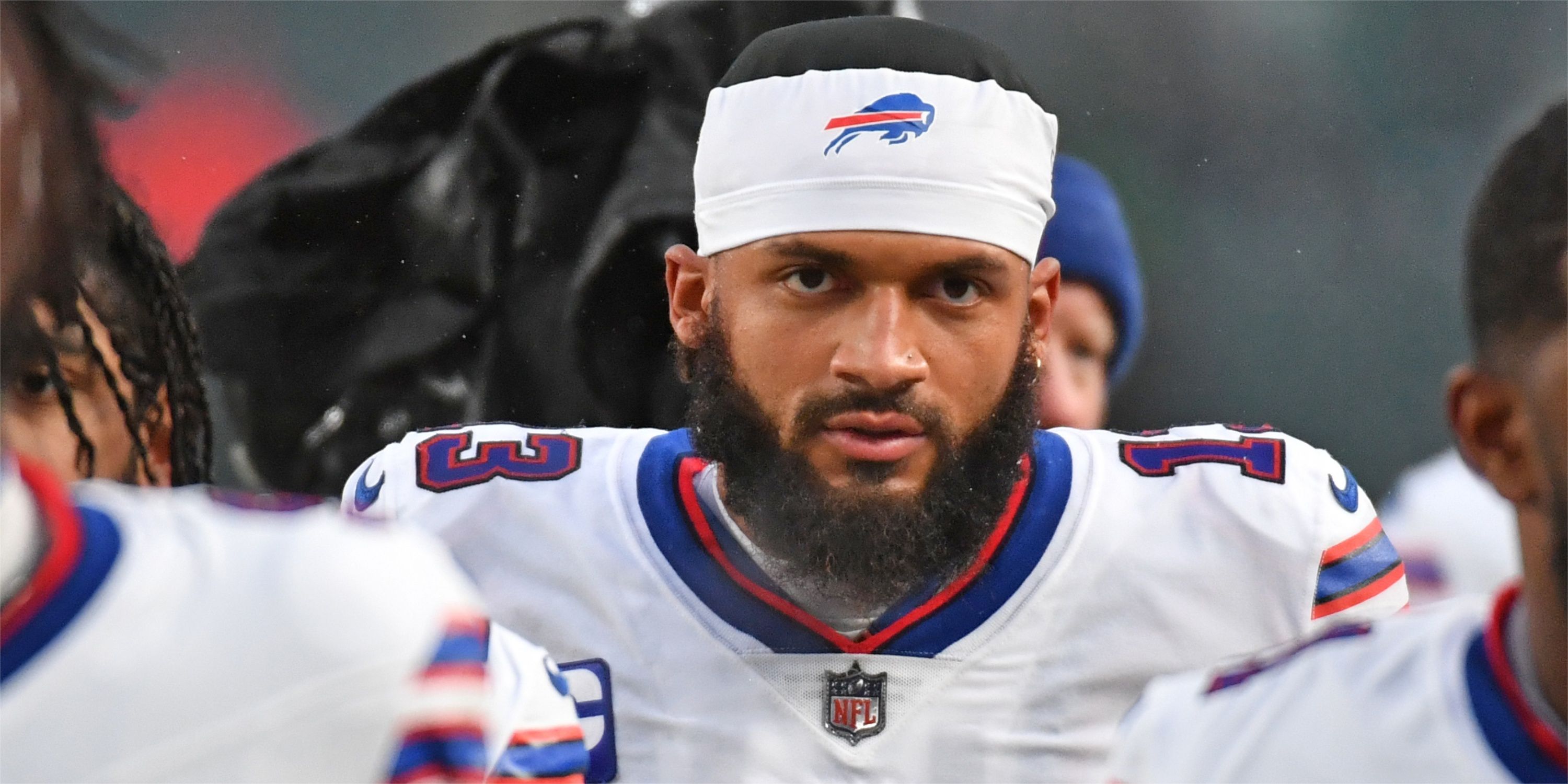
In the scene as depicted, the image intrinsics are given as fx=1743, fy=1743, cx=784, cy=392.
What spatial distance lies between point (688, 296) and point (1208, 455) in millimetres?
638

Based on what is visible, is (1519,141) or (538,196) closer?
(1519,141)

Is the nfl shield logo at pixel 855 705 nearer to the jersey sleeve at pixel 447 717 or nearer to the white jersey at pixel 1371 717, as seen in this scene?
the white jersey at pixel 1371 717

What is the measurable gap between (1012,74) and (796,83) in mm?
256

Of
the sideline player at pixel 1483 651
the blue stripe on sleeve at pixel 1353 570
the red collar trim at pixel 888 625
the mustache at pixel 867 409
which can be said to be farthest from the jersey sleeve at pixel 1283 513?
the sideline player at pixel 1483 651

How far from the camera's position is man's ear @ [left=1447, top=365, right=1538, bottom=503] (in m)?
1.12

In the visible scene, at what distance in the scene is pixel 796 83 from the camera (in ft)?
6.16

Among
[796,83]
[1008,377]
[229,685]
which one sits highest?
[796,83]

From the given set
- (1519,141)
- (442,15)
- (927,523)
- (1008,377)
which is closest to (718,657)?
(927,523)

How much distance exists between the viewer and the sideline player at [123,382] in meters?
1.81

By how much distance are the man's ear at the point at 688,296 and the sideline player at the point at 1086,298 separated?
598 millimetres

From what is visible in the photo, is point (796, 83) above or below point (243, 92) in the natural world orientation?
above

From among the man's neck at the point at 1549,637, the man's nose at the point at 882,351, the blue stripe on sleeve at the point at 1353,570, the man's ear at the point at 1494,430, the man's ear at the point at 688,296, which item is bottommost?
the blue stripe on sleeve at the point at 1353,570

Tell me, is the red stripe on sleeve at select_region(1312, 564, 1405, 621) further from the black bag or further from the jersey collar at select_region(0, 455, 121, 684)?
the jersey collar at select_region(0, 455, 121, 684)

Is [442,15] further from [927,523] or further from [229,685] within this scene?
[229,685]
